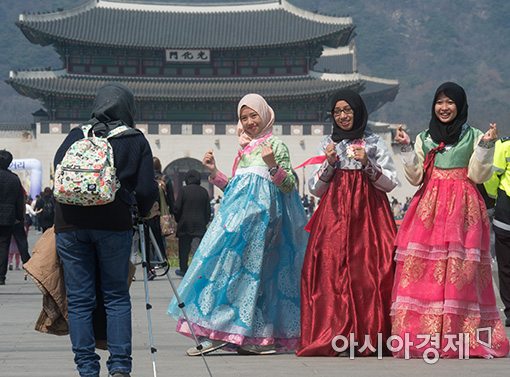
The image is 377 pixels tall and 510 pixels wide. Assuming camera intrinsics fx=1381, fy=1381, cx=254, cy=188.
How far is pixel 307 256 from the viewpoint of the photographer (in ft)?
28.6

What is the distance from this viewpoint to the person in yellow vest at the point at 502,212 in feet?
34.1

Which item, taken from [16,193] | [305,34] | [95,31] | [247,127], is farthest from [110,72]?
[247,127]

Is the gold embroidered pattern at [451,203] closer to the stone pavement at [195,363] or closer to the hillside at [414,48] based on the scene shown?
the stone pavement at [195,363]

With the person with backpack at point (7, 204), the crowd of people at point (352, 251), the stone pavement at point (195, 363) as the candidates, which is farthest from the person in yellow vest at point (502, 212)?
the person with backpack at point (7, 204)

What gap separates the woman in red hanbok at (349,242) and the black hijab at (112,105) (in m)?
1.95

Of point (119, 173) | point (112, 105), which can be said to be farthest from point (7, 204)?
point (119, 173)

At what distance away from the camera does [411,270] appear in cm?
834

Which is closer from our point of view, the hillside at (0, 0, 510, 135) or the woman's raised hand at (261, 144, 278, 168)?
the woman's raised hand at (261, 144, 278, 168)

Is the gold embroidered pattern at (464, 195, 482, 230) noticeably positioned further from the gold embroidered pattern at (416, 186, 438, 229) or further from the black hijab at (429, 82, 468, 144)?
the black hijab at (429, 82, 468, 144)

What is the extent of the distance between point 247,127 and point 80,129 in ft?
7.54

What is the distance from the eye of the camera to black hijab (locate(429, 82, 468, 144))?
27.6 feet

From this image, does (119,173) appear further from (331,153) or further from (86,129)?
(331,153)

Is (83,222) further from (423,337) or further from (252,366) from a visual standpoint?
(423,337)

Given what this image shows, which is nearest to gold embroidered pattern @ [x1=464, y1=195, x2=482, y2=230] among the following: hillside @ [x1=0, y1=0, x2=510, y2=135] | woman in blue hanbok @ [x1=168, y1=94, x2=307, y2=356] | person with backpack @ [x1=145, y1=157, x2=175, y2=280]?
woman in blue hanbok @ [x1=168, y1=94, x2=307, y2=356]
